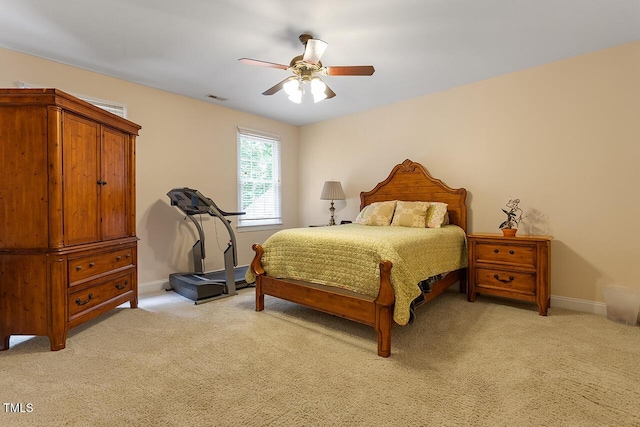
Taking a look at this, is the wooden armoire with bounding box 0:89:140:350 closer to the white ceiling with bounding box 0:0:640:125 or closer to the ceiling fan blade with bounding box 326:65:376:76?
the white ceiling with bounding box 0:0:640:125

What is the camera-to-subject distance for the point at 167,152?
3947 mm

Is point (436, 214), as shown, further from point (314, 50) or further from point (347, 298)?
point (314, 50)

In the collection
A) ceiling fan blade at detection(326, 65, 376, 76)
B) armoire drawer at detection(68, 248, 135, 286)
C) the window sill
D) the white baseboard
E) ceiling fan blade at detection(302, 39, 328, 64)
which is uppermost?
ceiling fan blade at detection(302, 39, 328, 64)

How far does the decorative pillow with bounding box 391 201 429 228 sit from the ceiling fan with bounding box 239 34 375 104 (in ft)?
5.66

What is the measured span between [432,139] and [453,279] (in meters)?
1.87

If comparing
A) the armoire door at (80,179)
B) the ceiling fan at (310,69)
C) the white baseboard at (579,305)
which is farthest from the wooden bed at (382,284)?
the ceiling fan at (310,69)

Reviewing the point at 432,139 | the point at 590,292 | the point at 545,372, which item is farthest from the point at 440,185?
the point at 545,372

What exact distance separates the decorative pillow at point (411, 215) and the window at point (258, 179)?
7.51ft

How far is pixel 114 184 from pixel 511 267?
13.0 feet

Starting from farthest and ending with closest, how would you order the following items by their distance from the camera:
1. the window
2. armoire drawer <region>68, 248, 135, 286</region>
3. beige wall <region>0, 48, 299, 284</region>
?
the window
beige wall <region>0, 48, 299, 284</region>
armoire drawer <region>68, 248, 135, 286</region>

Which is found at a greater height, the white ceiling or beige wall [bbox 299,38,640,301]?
the white ceiling

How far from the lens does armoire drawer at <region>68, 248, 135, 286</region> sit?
7.78 ft

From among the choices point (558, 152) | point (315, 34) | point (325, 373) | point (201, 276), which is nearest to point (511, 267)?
point (558, 152)
